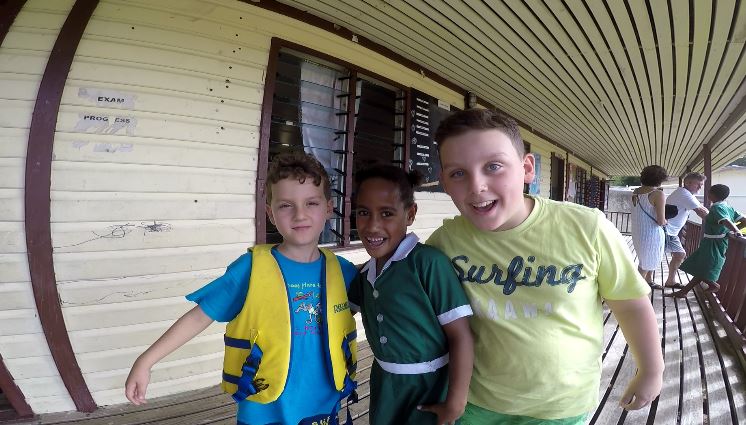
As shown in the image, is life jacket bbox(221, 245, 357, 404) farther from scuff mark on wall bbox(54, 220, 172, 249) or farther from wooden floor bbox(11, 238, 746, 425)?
scuff mark on wall bbox(54, 220, 172, 249)

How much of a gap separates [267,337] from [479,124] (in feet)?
2.93

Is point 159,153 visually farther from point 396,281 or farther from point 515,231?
point 515,231

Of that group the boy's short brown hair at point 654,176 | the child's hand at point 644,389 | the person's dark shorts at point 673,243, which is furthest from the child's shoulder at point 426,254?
the person's dark shorts at point 673,243

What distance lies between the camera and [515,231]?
1.10m

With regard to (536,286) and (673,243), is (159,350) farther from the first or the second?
(673,243)

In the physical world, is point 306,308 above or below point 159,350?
above

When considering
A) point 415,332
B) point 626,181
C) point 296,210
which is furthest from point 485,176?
point 626,181

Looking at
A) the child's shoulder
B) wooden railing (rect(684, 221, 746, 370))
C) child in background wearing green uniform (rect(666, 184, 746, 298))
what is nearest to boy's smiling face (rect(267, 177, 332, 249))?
the child's shoulder

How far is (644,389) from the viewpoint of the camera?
1.06 meters

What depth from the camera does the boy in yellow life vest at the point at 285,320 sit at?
48.1 inches

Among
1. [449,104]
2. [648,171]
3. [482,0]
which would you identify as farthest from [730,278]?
[482,0]

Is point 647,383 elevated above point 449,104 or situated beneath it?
situated beneath

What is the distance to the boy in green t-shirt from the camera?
104 cm

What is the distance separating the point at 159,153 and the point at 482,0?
2408 mm
